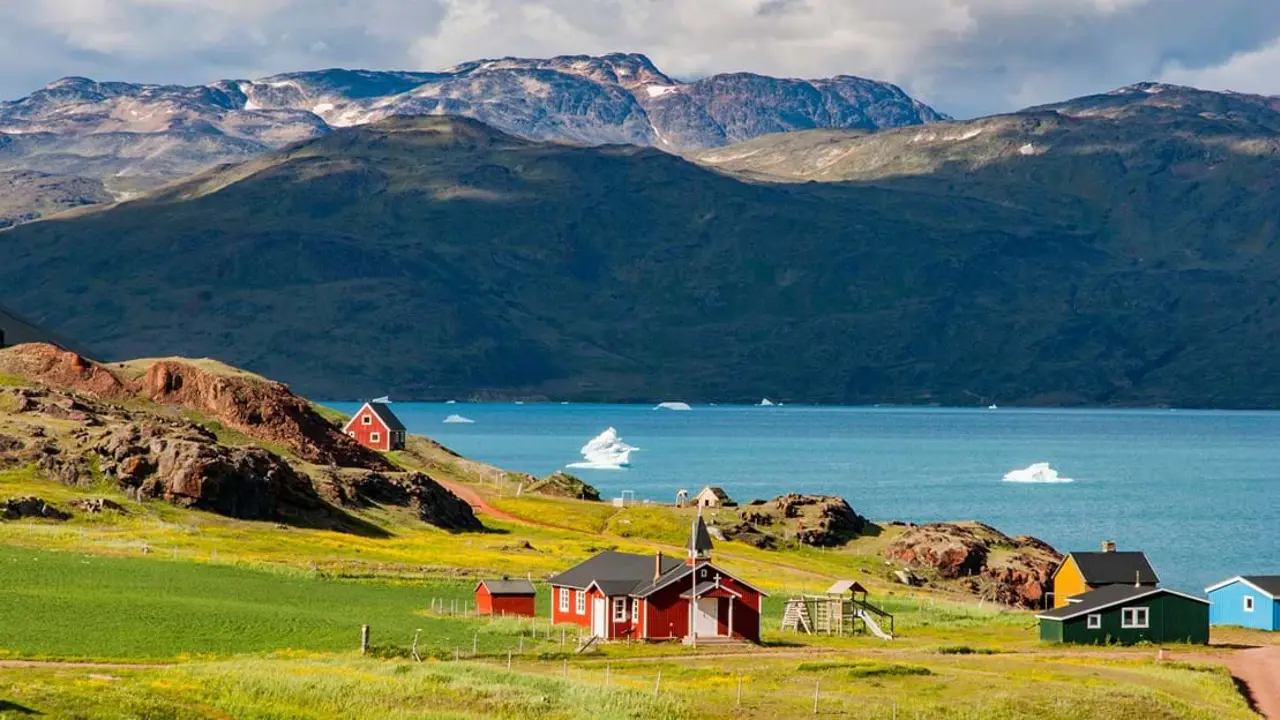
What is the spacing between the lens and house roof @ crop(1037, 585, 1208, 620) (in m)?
91.1

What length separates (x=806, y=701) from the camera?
6419cm

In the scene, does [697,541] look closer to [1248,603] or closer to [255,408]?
[1248,603]

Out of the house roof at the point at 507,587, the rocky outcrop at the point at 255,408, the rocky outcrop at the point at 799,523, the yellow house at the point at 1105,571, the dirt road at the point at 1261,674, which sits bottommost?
the dirt road at the point at 1261,674

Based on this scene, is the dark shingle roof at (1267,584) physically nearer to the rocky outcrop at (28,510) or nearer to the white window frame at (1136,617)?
the white window frame at (1136,617)

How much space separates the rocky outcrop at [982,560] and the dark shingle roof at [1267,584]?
88.7 ft

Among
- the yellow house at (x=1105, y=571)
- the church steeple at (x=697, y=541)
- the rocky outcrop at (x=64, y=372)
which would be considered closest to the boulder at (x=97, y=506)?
the rocky outcrop at (x=64, y=372)

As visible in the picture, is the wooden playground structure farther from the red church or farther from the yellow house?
the yellow house

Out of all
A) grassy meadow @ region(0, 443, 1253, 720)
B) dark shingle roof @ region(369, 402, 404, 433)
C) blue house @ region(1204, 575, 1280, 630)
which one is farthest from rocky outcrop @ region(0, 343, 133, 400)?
blue house @ region(1204, 575, 1280, 630)

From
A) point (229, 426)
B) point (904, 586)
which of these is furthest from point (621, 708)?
point (229, 426)

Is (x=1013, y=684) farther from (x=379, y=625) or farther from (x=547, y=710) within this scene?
(x=379, y=625)

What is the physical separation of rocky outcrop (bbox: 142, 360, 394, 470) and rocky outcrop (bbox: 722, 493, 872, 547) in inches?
1417

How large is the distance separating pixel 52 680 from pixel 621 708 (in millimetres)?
18175

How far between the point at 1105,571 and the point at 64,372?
99630 mm

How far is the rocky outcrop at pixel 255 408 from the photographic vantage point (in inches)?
6378
